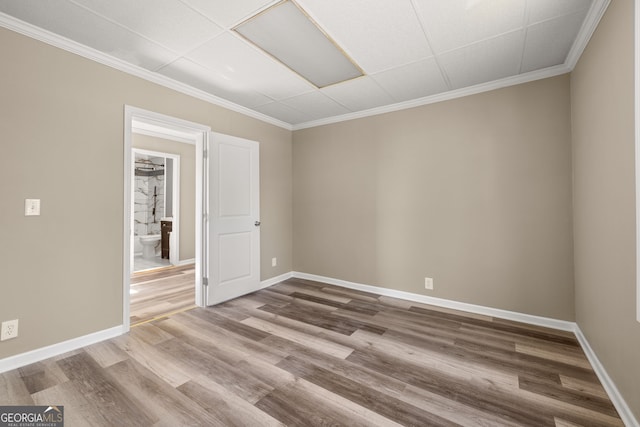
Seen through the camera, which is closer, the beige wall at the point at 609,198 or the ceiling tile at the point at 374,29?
the beige wall at the point at 609,198

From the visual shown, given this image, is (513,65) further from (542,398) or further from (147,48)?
(147,48)

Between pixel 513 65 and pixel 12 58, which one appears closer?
pixel 12 58

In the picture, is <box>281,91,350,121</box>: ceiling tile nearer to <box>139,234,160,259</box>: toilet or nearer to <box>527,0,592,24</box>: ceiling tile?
<box>527,0,592,24</box>: ceiling tile

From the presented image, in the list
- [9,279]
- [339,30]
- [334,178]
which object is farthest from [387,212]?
[9,279]

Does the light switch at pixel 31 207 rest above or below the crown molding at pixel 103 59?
below

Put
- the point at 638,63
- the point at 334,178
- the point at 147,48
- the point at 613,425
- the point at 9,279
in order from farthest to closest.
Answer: the point at 334,178, the point at 147,48, the point at 9,279, the point at 613,425, the point at 638,63

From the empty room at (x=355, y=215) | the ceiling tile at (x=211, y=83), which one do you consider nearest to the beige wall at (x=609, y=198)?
the empty room at (x=355, y=215)

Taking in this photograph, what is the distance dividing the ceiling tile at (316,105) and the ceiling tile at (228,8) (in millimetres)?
1429

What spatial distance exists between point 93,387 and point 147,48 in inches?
105

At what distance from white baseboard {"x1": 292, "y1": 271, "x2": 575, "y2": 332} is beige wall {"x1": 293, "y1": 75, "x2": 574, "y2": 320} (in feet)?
0.20

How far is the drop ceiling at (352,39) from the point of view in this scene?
6.13ft

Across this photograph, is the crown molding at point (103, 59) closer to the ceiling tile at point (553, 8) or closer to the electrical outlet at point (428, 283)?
the ceiling tile at point (553, 8)

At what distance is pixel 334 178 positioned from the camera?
13.8ft

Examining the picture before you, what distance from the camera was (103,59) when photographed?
8.00 feet
